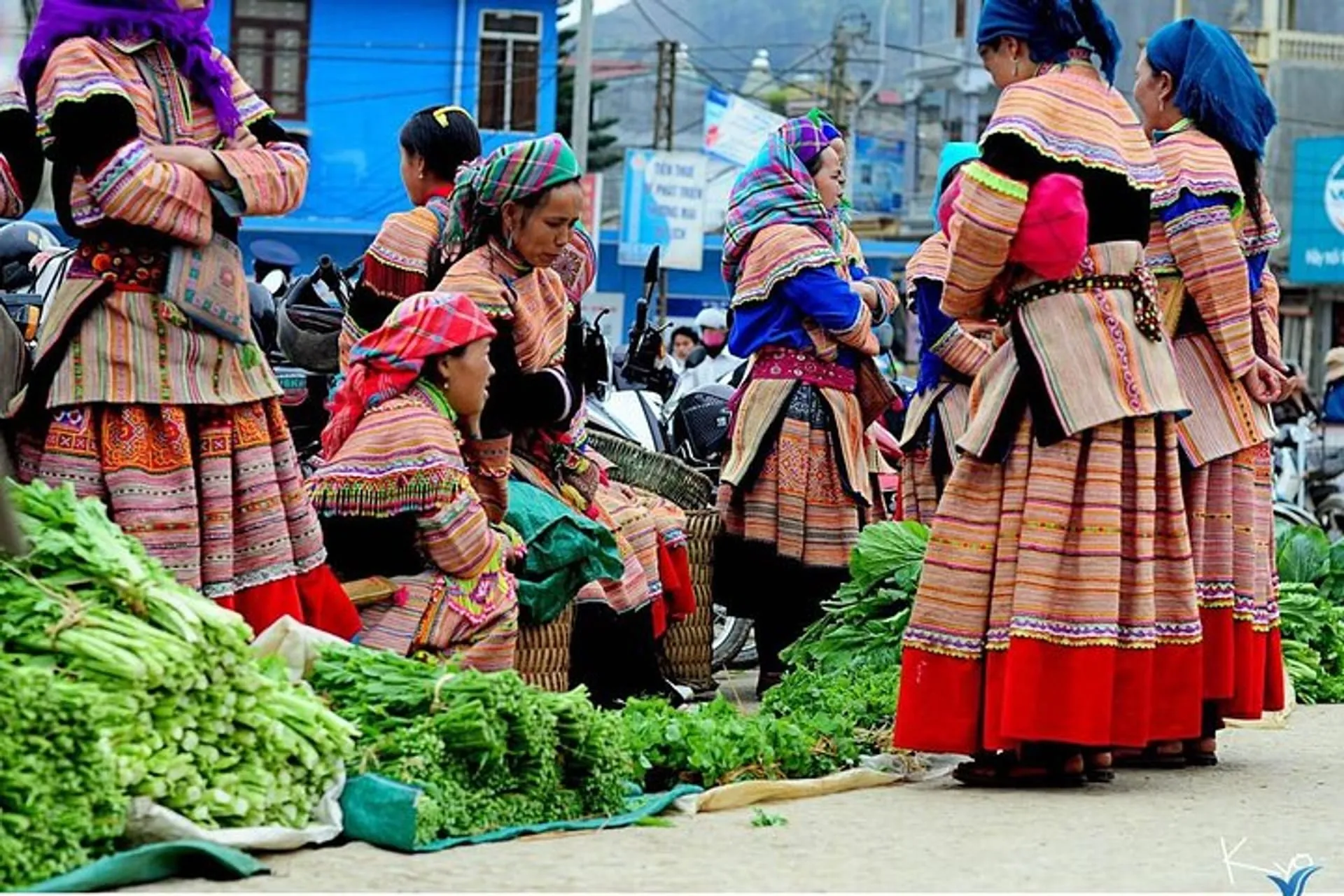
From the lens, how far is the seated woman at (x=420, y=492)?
6.95 metres

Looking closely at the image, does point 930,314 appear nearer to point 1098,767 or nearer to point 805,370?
point 805,370

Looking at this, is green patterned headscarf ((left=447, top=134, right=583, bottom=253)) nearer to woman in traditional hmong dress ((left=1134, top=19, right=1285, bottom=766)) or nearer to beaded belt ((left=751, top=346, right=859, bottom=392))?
woman in traditional hmong dress ((left=1134, top=19, right=1285, bottom=766))

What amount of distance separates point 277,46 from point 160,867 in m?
41.8

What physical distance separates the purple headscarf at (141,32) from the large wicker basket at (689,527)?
3.19 meters

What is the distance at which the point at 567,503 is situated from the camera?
8336mm

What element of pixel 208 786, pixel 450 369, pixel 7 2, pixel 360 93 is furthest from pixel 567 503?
pixel 360 93

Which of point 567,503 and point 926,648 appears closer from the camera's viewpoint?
point 926,648

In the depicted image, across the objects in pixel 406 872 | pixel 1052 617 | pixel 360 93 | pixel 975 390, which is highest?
pixel 360 93

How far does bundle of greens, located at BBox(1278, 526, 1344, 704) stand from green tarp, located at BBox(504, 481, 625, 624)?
3076mm

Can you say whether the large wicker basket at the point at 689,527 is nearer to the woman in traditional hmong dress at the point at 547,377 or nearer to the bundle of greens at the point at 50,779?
the woman in traditional hmong dress at the point at 547,377

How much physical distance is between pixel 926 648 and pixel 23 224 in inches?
210

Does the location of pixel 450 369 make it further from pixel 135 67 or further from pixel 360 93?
pixel 360 93

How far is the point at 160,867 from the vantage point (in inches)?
191

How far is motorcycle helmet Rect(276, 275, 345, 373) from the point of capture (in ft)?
31.3
